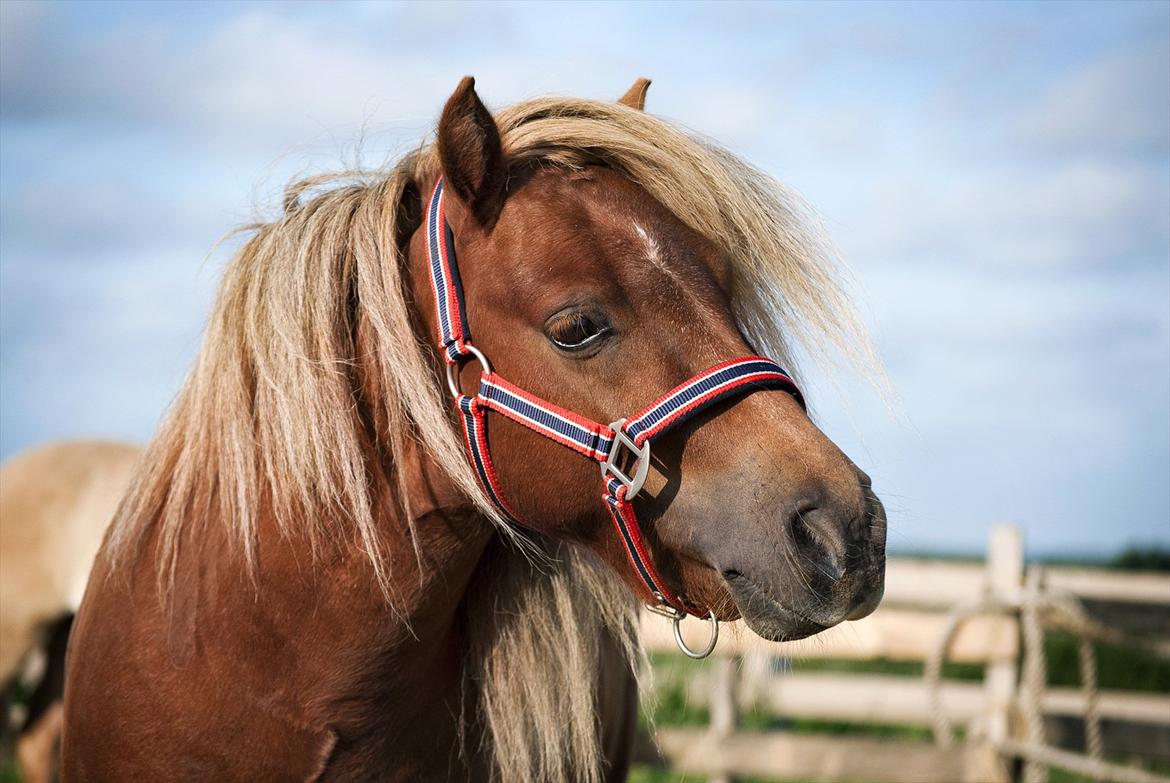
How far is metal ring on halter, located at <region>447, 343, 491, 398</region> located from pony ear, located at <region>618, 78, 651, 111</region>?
0.81 m

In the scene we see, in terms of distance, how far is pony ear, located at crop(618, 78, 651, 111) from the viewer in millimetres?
2457

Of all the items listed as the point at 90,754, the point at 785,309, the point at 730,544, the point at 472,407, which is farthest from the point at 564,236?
the point at 90,754

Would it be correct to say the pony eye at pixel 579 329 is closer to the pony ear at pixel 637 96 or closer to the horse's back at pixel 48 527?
the pony ear at pixel 637 96

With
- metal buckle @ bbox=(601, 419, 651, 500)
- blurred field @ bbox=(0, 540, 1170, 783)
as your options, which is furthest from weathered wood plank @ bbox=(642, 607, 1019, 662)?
metal buckle @ bbox=(601, 419, 651, 500)

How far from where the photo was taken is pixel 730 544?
1.78 metres

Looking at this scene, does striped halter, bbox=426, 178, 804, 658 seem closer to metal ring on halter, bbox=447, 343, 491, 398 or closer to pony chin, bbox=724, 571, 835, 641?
metal ring on halter, bbox=447, 343, 491, 398

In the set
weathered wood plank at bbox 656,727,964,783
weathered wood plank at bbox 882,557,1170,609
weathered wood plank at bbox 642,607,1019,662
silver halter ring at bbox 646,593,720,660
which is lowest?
weathered wood plank at bbox 656,727,964,783

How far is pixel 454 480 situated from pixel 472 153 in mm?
638

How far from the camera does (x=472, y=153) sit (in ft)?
6.48

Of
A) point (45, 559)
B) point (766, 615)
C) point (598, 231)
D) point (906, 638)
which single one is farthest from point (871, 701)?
point (598, 231)

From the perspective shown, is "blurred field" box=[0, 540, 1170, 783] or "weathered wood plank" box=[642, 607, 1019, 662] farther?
"blurred field" box=[0, 540, 1170, 783]

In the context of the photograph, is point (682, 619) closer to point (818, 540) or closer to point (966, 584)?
point (818, 540)

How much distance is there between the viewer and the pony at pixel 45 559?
4547 millimetres

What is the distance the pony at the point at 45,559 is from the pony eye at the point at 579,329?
3353mm
